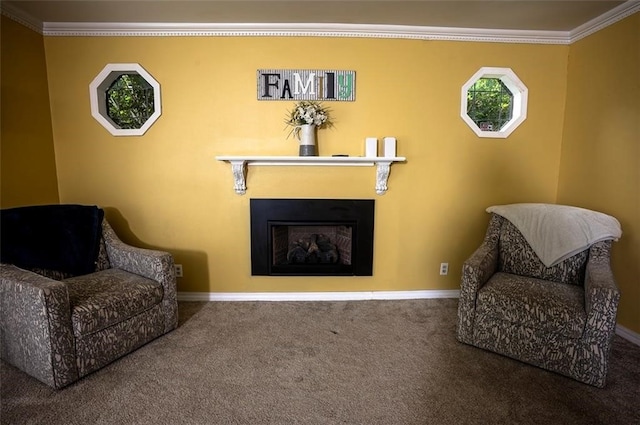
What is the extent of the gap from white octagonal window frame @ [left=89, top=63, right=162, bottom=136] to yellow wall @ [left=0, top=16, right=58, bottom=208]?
39 cm

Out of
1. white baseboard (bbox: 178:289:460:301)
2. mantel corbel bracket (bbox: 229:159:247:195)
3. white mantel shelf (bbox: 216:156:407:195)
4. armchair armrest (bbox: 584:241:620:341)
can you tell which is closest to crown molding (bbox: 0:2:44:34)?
white mantel shelf (bbox: 216:156:407:195)

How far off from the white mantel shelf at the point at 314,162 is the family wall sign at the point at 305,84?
52 centimetres

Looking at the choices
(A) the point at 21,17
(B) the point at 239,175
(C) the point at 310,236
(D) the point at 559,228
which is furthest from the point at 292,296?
(A) the point at 21,17

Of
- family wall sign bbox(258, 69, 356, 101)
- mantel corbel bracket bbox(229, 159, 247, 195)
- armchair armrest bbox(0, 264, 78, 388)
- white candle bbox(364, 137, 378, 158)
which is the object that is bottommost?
armchair armrest bbox(0, 264, 78, 388)

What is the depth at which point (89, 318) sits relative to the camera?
1.82 meters

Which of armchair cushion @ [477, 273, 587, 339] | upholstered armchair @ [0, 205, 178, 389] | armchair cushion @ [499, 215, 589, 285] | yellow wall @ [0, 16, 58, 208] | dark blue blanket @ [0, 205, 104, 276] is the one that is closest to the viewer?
upholstered armchair @ [0, 205, 178, 389]

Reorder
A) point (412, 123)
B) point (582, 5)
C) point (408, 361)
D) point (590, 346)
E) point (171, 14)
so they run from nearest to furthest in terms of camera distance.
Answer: point (590, 346)
point (408, 361)
point (582, 5)
point (171, 14)
point (412, 123)

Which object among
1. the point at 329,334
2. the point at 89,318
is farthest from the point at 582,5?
the point at 89,318

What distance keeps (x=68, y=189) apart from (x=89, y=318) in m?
1.56

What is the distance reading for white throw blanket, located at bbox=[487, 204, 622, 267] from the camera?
213cm

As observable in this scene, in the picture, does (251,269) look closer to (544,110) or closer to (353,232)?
(353,232)

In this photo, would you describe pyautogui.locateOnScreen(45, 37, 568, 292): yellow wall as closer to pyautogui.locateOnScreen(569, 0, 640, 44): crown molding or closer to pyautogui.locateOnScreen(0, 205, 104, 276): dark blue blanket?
pyautogui.locateOnScreen(569, 0, 640, 44): crown molding

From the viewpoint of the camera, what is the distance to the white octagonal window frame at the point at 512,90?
2775mm

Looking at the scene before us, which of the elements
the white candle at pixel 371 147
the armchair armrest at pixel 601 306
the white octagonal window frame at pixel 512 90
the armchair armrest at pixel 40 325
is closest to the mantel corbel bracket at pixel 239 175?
the white candle at pixel 371 147
